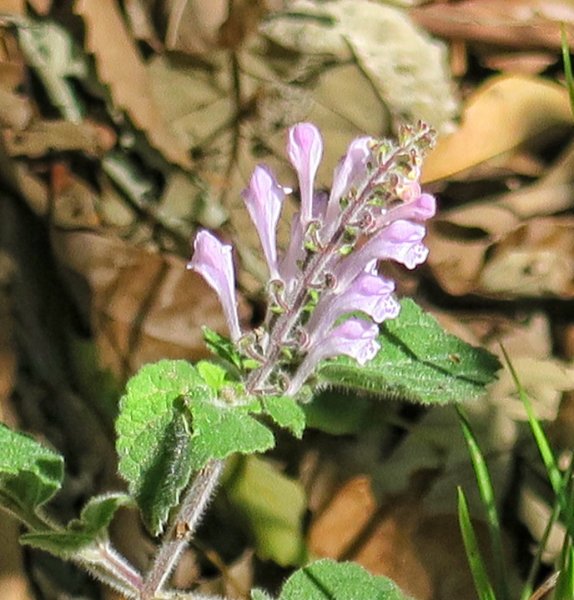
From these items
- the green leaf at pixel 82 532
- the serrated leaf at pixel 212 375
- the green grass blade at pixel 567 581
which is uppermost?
the serrated leaf at pixel 212 375

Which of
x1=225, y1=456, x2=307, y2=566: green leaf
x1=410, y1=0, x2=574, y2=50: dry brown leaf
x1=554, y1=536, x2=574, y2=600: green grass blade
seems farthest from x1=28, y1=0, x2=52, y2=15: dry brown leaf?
x1=554, y1=536, x2=574, y2=600: green grass blade

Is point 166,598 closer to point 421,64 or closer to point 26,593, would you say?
point 26,593

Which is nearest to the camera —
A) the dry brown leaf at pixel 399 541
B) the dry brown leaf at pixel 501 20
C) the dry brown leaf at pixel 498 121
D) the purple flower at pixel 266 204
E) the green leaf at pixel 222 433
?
the green leaf at pixel 222 433

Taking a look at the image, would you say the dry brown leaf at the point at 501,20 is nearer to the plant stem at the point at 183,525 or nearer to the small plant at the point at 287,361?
the small plant at the point at 287,361

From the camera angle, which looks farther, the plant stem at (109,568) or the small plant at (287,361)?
the plant stem at (109,568)

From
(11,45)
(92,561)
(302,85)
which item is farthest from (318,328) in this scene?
(11,45)

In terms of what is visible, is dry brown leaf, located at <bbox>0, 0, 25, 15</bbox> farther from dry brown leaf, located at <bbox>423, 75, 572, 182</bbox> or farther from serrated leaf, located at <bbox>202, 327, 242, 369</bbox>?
serrated leaf, located at <bbox>202, 327, 242, 369</bbox>

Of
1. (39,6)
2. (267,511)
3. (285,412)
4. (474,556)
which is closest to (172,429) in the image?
(285,412)

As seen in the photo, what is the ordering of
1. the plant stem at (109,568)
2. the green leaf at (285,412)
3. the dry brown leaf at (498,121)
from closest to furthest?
the green leaf at (285,412)
the plant stem at (109,568)
the dry brown leaf at (498,121)

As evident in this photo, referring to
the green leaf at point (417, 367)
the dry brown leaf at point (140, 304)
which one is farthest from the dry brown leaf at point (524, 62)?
the green leaf at point (417, 367)
